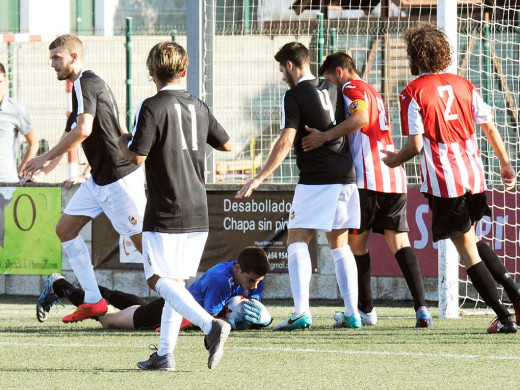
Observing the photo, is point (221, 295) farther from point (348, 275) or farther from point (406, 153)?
point (406, 153)

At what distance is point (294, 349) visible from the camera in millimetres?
6676

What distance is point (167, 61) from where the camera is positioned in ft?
19.5

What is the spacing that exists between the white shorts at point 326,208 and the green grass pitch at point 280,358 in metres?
0.75

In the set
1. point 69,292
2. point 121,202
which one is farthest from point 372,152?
point 69,292

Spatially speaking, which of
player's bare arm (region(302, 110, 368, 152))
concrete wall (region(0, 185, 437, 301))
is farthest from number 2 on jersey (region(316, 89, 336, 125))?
concrete wall (region(0, 185, 437, 301))

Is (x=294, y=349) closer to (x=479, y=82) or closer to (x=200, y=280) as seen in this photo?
(x=200, y=280)

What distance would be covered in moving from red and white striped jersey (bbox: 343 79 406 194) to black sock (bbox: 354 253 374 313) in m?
0.59

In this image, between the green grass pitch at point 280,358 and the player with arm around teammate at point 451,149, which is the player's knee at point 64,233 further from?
the player with arm around teammate at point 451,149

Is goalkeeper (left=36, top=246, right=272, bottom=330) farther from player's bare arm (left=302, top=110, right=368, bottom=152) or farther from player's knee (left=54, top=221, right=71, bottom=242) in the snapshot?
player's bare arm (left=302, top=110, right=368, bottom=152)

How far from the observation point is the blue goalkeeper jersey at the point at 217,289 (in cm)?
768

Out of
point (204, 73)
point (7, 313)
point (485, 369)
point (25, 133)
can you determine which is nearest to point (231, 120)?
point (204, 73)

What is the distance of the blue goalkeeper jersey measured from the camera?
768 centimetres

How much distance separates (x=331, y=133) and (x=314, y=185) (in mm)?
380

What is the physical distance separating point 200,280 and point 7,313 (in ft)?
7.91
